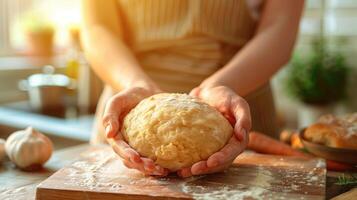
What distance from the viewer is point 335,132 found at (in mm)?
1173

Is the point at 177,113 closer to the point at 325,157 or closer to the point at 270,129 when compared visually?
the point at 325,157

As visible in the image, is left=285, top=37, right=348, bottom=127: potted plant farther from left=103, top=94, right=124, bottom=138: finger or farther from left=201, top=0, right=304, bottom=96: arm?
left=103, top=94, right=124, bottom=138: finger

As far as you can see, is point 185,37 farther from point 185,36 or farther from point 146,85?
point 146,85

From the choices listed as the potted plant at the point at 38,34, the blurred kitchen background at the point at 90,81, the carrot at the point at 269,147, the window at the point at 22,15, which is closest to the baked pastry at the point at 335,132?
the carrot at the point at 269,147

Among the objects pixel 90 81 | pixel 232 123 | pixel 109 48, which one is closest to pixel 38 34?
pixel 90 81

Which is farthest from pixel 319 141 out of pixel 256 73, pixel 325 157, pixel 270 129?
pixel 270 129

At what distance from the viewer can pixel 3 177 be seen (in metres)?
1.11

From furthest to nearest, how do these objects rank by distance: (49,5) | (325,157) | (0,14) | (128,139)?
(49,5)
(0,14)
(325,157)
(128,139)

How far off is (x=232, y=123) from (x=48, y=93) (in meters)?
2.34

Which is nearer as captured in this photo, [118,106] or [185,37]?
[118,106]

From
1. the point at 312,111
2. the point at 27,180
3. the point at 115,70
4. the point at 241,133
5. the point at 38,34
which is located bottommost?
the point at 312,111

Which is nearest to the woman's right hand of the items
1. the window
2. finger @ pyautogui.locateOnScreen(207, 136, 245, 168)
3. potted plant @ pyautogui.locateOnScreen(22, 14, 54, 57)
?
finger @ pyautogui.locateOnScreen(207, 136, 245, 168)

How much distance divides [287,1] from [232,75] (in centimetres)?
33

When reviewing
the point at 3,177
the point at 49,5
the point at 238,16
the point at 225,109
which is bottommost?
the point at 3,177
